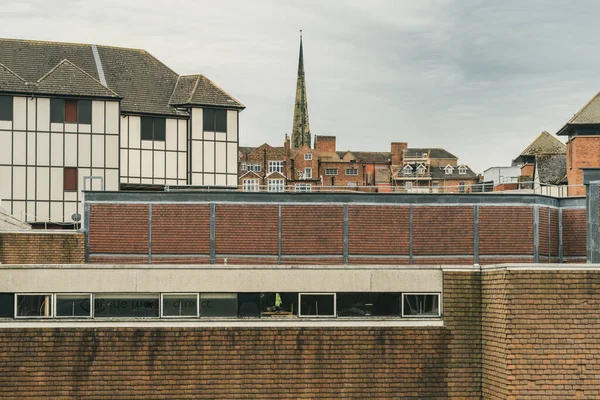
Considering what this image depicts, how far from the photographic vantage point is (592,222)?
38.2 metres

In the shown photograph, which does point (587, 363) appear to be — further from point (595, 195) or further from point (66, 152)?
point (66, 152)

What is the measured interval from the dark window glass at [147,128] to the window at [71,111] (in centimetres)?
393

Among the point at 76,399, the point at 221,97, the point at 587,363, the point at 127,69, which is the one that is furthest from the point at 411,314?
the point at 127,69

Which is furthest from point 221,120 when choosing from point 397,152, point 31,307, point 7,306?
point 397,152

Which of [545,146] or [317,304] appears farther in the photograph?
[545,146]

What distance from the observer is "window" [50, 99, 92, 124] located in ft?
164

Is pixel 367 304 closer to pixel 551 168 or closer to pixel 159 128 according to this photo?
pixel 159 128

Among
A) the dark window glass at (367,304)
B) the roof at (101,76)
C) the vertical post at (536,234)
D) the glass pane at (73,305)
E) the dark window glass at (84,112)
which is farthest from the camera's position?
the roof at (101,76)

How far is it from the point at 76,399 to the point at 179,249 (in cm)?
1732

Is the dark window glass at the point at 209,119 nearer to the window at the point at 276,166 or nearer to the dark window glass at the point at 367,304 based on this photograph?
the dark window glass at the point at 367,304

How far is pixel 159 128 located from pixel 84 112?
5124 millimetres

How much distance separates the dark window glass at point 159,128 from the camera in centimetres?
5381

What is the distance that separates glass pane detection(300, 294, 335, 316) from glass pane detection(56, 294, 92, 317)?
17.5ft

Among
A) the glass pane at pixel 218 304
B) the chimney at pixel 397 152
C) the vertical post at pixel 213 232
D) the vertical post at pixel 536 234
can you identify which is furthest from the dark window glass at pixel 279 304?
the chimney at pixel 397 152
